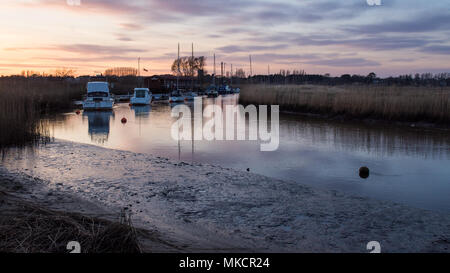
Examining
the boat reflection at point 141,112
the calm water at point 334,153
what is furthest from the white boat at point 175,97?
the calm water at point 334,153

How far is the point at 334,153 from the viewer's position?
44.5 ft

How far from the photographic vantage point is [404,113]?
2244 cm

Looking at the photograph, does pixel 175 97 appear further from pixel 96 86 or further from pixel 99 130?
pixel 99 130

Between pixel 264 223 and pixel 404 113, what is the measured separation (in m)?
19.0

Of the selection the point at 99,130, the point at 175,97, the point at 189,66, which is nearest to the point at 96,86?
the point at 99,130

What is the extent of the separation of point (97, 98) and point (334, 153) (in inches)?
928

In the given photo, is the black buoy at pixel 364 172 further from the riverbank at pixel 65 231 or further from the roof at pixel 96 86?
the roof at pixel 96 86

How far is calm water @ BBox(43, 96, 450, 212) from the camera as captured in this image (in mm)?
9180

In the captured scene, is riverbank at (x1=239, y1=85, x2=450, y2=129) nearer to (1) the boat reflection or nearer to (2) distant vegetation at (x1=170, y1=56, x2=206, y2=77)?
(1) the boat reflection

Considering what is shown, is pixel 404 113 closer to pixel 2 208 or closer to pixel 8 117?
pixel 8 117

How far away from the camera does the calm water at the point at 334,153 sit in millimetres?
9180

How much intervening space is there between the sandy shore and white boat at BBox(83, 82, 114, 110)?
71.0ft

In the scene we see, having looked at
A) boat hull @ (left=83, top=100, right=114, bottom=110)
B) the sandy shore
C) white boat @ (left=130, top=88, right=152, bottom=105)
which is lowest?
the sandy shore

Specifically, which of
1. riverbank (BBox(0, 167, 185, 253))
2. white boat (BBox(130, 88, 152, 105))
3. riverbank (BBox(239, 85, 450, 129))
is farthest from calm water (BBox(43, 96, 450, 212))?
white boat (BBox(130, 88, 152, 105))
